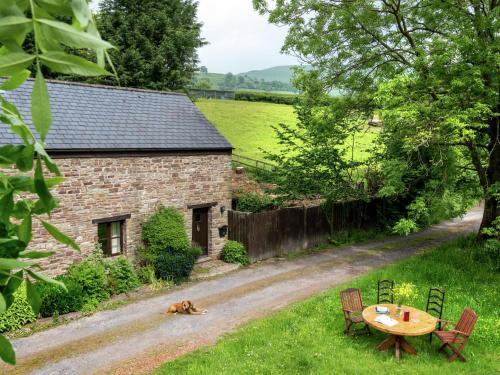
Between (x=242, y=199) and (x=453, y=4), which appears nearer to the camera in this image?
(x=453, y=4)

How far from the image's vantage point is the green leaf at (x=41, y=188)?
1014 millimetres

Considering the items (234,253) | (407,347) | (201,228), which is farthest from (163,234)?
(407,347)

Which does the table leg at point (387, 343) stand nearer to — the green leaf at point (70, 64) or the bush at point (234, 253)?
the bush at point (234, 253)

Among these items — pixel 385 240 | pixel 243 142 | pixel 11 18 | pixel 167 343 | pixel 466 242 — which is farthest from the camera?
pixel 243 142

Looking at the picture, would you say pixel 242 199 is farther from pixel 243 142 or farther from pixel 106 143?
pixel 243 142

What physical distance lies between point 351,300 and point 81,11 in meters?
12.2

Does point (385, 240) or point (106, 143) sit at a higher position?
point (106, 143)

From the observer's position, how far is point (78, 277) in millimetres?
13742

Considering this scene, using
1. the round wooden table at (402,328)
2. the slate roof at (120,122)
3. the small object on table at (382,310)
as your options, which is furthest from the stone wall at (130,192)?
the round wooden table at (402,328)

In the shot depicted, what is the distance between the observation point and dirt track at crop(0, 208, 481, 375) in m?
10.5

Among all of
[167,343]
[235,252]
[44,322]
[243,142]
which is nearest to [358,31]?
[235,252]

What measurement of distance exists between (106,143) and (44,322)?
622 centimetres

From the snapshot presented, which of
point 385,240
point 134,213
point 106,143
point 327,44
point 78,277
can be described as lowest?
point 385,240

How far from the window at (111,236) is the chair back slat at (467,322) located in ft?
37.4
